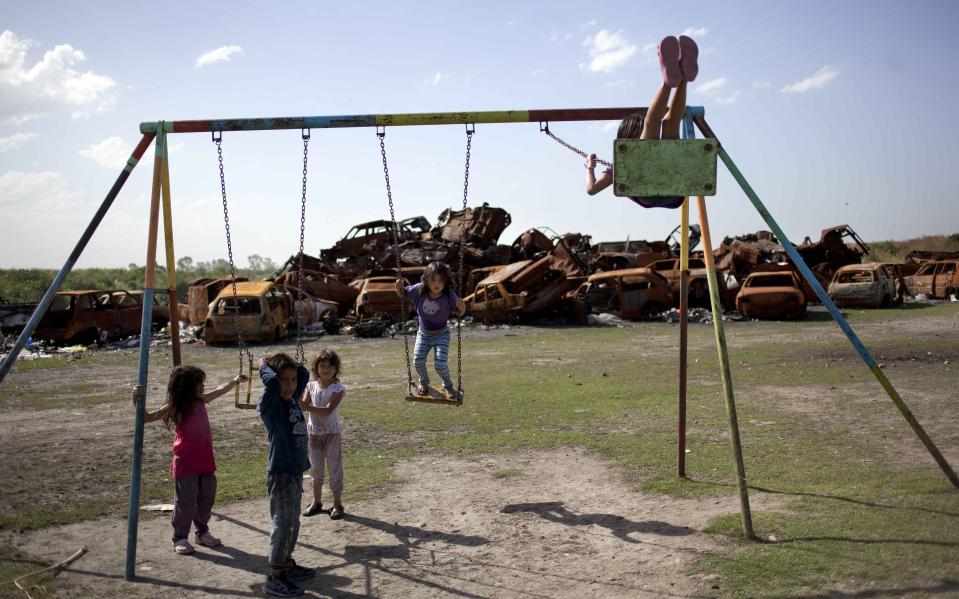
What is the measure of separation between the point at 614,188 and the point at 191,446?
335cm

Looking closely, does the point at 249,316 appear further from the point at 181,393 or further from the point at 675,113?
the point at 675,113

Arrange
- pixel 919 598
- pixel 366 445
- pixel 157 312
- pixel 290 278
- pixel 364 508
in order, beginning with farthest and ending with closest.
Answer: pixel 290 278, pixel 157 312, pixel 366 445, pixel 364 508, pixel 919 598

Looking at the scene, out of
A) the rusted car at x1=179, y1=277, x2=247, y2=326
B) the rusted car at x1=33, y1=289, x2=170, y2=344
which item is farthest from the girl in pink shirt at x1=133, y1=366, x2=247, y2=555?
the rusted car at x1=179, y1=277, x2=247, y2=326

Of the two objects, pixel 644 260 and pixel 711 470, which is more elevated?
pixel 644 260

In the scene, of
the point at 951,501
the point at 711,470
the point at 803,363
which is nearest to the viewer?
the point at 951,501

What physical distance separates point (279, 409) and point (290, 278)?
2159cm

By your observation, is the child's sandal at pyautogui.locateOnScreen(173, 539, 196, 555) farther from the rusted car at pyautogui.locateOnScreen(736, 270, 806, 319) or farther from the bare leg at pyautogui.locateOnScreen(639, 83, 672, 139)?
the rusted car at pyautogui.locateOnScreen(736, 270, 806, 319)

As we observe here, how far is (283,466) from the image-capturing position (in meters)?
4.73

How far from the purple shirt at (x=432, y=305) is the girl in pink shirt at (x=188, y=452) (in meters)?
2.41

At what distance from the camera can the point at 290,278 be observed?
2580 cm

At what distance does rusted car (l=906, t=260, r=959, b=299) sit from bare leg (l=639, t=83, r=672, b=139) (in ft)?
86.7

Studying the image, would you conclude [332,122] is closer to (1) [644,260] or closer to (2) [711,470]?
(2) [711,470]

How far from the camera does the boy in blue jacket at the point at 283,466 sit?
470cm

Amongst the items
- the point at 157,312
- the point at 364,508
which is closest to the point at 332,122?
the point at 364,508
